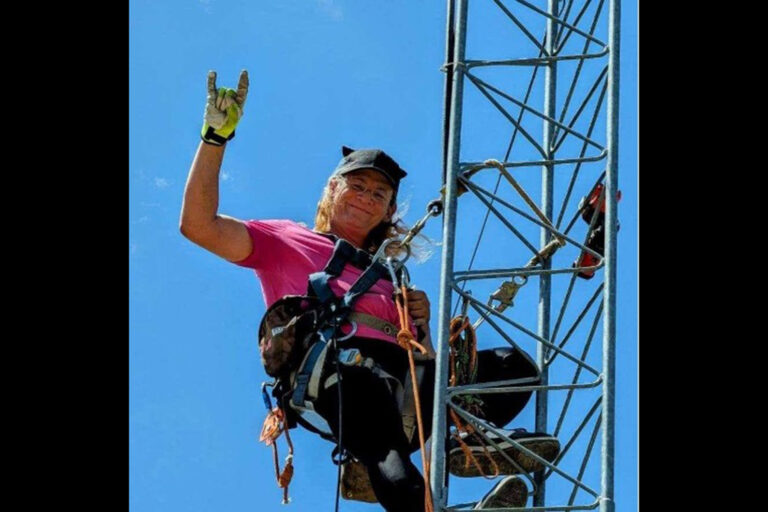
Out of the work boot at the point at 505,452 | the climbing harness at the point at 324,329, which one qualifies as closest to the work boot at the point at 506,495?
the work boot at the point at 505,452

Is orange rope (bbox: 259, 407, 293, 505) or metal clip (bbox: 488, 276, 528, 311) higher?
metal clip (bbox: 488, 276, 528, 311)

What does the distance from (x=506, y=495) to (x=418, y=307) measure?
117 cm

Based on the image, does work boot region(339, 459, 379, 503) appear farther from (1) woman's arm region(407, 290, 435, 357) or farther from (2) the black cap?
(2) the black cap

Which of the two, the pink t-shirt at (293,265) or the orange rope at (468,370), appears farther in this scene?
the pink t-shirt at (293,265)

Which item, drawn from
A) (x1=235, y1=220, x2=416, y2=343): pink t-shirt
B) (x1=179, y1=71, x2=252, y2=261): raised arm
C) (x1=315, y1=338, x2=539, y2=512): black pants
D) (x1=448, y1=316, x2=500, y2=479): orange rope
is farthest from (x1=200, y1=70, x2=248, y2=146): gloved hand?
(x1=448, y1=316, x2=500, y2=479): orange rope

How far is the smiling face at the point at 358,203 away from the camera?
11203 mm

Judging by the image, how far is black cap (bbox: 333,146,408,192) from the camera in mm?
11195

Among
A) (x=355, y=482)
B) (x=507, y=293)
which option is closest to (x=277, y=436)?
(x=355, y=482)

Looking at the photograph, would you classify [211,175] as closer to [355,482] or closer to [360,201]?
[360,201]

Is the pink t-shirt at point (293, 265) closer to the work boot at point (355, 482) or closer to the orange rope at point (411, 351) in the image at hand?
the orange rope at point (411, 351)

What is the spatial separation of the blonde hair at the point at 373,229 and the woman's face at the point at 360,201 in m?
0.05
